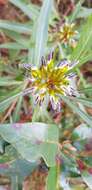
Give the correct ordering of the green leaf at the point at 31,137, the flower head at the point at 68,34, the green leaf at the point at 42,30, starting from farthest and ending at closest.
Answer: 1. the flower head at the point at 68,34
2. the green leaf at the point at 42,30
3. the green leaf at the point at 31,137

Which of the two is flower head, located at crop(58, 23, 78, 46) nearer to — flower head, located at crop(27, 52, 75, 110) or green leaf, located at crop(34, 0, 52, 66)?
green leaf, located at crop(34, 0, 52, 66)

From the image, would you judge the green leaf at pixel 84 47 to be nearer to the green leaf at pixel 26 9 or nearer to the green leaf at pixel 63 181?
the green leaf at pixel 63 181

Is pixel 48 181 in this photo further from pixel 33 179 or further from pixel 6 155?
pixel 33 179

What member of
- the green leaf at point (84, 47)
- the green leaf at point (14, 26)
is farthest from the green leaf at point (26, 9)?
the green leaf at point (84, 47)

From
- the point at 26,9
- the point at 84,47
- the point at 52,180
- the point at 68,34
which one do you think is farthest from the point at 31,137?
the point at 26,9

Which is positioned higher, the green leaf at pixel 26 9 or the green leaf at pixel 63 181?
the green leaf at pixel 26 9

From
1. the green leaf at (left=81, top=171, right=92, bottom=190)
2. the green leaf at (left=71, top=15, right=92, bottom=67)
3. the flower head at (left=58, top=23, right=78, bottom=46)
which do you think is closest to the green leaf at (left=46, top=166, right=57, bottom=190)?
the green leaf at (left=81, top=171, right=92, bottom=190)

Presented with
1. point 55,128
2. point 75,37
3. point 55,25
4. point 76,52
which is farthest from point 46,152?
point 55,25
